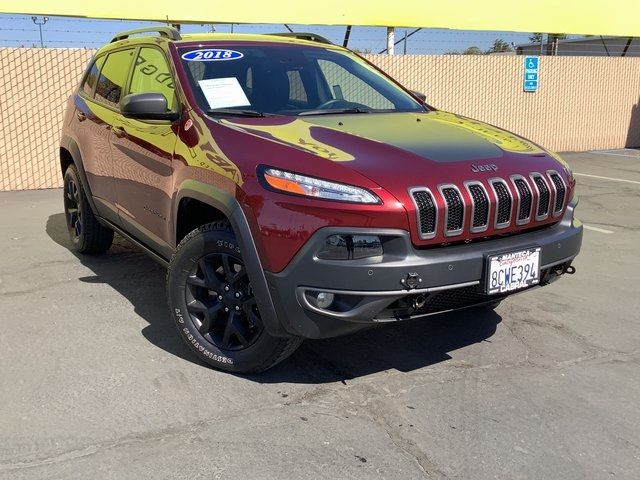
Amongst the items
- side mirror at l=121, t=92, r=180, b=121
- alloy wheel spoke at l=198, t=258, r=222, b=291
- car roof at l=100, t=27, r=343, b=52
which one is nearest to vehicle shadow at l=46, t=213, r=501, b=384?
alloy wheel spoke at l=198, t=258, r=222, b=291

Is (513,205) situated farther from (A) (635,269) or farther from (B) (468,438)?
(A) (635,269)

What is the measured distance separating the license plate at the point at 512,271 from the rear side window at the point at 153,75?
6.82ft

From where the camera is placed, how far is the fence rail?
29.9ft

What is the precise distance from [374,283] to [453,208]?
51cm

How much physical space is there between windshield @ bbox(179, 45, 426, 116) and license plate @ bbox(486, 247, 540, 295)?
145cm

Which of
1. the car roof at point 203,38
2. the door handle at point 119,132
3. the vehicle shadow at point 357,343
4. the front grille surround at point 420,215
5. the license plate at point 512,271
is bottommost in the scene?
the vehicle shadow at point 357,343

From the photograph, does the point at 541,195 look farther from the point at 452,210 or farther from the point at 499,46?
the point at 499,46

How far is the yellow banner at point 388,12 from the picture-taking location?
10734 millimetres

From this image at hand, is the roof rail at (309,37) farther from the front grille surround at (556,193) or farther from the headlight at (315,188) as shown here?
the headlight at (315,188)

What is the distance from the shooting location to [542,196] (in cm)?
342

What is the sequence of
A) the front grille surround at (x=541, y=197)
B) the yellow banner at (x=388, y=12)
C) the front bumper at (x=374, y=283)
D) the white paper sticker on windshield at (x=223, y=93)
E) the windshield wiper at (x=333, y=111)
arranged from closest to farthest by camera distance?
the front bumper at (x=374, y=283), the front grille surround at (x=541, y=197), the white paper sticker on windshield at (x=223, y=93), the windshield wiper at (x=333, y=111), the yellow banner at (x=388, y=12)

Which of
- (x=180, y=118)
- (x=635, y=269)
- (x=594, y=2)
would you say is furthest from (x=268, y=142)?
(x=594, y=2)

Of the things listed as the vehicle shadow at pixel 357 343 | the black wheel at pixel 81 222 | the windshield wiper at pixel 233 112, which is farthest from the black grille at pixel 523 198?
the black wheel at pixel 81 222

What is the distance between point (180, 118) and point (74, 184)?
2.30m
